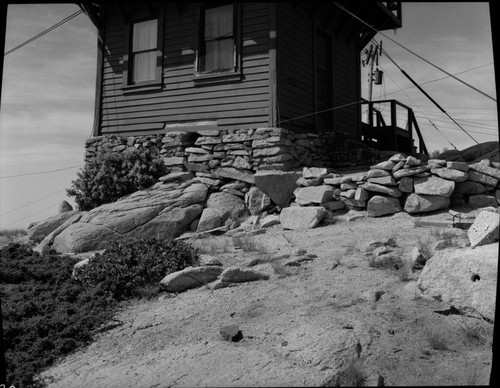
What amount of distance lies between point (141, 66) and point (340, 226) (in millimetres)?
8904

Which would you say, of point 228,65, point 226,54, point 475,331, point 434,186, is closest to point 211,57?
point 226,54

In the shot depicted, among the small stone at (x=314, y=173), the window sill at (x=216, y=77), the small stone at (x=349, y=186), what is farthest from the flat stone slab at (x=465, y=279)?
the window sill at (x=216, y=77)

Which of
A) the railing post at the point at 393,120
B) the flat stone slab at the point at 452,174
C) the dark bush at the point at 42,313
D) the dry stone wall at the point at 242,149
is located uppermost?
the railing post at the point at 393,120

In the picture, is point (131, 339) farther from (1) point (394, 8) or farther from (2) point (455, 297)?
(1) point (394, 8)

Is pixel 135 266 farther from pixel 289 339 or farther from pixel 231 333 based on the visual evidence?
pixel 289 339

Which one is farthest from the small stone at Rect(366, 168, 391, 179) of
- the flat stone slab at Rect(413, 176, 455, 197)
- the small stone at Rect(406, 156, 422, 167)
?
the flat stone slab at Rect(413, 176, 455, 197)

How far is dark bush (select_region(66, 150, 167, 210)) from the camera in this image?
12922 mm

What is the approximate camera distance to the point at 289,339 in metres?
4.71

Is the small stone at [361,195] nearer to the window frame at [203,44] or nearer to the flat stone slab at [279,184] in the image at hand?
the flat stone slab at [279,184]

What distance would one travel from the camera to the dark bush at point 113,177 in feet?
42.4

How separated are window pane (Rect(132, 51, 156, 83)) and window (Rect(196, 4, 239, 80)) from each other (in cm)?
199

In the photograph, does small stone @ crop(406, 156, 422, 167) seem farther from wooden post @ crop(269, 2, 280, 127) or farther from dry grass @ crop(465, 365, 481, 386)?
dry grass @ crop(465, 365, 481, 386)

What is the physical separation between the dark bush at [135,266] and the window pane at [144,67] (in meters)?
8.00

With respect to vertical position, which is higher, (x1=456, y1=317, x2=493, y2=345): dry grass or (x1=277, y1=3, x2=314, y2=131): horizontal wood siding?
(x1=277, y1=3, x2=314, y2=131): horizontal wood siding
